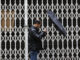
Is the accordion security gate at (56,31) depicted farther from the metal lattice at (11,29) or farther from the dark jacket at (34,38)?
the dark jacket at (34,38)

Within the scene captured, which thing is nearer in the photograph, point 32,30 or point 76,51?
point 32,30

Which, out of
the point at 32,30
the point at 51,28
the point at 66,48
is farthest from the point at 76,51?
the point at 32,30

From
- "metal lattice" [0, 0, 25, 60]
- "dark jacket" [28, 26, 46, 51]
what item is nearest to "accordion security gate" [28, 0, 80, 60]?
"metal lattice" [0, 0, 25, 60]

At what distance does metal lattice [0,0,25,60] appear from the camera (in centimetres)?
1084

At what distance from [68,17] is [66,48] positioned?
3.17ft

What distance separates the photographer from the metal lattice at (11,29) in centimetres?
1084

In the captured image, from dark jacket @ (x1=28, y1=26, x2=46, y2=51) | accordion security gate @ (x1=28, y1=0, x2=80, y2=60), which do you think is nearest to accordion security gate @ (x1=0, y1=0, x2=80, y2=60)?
accordion security gate @ (x1=28, y1=0, x2=80, y2=60)

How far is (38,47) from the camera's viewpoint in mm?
9883

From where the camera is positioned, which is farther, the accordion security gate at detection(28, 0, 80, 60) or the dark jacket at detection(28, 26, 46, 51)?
the accordion security gate at detection(28, 0, 80, 60)

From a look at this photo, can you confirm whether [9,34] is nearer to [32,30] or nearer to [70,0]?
[32,30]

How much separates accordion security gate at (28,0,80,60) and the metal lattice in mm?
379

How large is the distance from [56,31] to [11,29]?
4.57 feet

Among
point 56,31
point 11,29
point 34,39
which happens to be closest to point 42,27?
point 56,31

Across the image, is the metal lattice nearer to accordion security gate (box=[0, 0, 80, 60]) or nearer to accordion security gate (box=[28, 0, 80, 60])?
accordion security gate (box=[0, 0, 80, 60])
